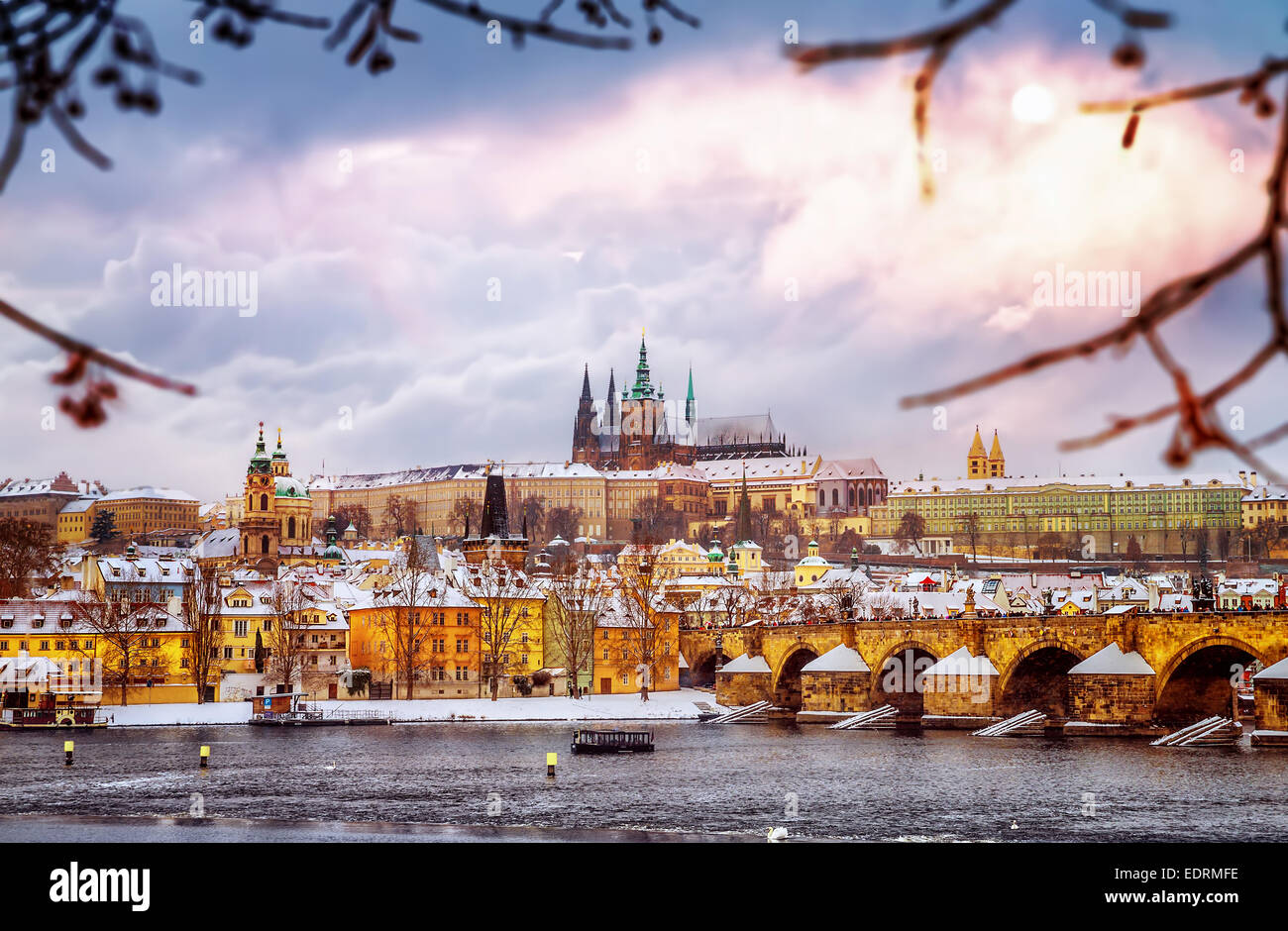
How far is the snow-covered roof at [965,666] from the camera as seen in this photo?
40719 mm

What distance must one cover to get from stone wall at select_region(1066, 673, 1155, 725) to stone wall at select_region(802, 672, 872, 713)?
7.84 meters

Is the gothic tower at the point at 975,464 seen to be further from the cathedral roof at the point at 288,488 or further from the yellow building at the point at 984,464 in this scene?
the cathedral roof at the point at 288,488

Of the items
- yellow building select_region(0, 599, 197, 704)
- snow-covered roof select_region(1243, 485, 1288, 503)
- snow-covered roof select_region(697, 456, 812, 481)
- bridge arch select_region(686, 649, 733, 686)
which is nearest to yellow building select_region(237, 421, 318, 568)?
bridge arch select_region(686, 649, 733, 686)

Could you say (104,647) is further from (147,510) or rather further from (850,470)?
(850,470)

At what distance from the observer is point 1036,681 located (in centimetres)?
4188

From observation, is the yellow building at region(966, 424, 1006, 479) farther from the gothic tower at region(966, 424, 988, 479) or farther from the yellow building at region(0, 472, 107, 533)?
the yellow building at region(0, 472, 107, 533)

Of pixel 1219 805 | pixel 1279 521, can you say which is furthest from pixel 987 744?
pixel 1279 521

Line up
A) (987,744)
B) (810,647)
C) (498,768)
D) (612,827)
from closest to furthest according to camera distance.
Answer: (612,827), (498,768), (987,744), (810,647)

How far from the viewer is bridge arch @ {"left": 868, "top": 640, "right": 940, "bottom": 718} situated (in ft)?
145

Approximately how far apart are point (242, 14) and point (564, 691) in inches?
1937

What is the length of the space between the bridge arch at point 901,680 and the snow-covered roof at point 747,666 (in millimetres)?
4462

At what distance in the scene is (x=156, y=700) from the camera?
43594mm
